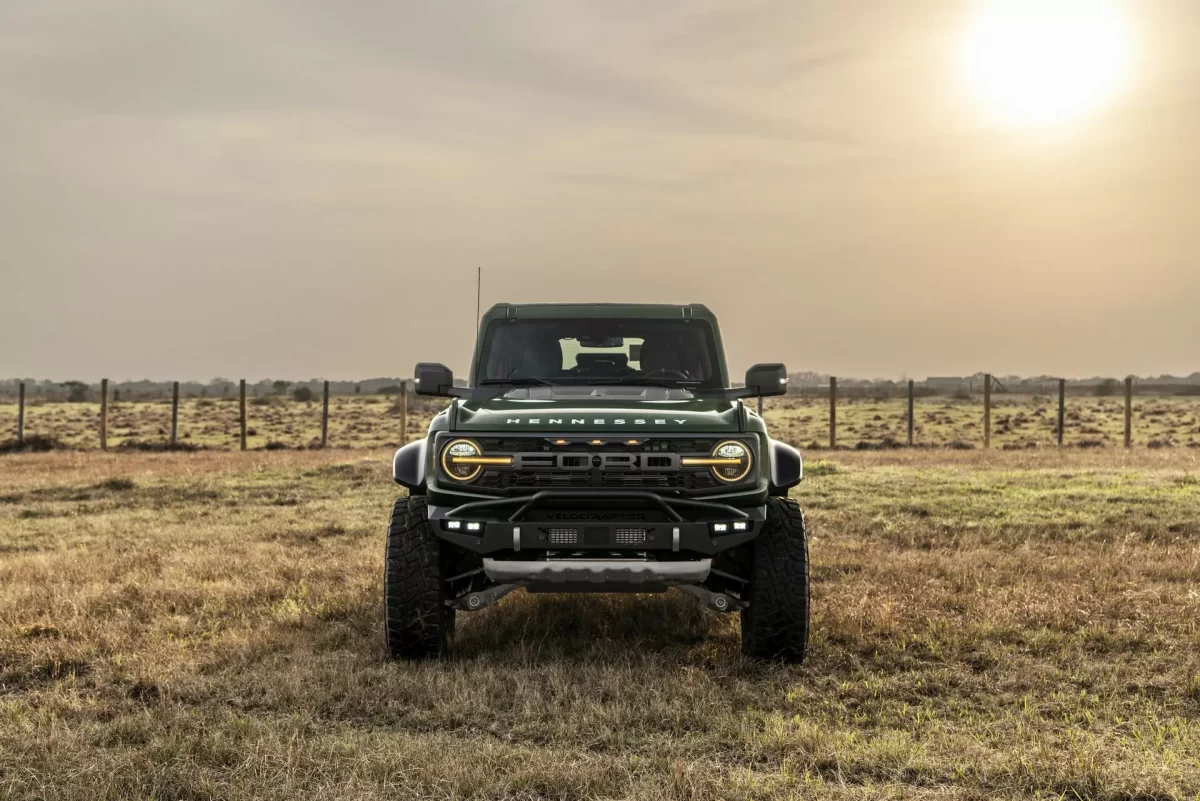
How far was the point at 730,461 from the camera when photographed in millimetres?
6078

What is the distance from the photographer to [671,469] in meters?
6.02

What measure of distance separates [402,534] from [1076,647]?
4342mm

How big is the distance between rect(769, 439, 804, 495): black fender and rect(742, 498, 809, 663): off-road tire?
13 centimetres

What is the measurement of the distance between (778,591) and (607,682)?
45.2 inches

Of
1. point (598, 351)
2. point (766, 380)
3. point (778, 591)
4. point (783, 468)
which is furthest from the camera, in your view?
point (598, 351)

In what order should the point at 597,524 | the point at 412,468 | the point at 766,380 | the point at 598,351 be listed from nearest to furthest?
the point at 597,524, the point at 412,468, the point at 766,380, the point at 598,351

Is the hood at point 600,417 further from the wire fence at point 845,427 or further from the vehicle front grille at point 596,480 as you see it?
the wire fence at point 845,427

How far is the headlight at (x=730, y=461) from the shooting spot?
6062mm

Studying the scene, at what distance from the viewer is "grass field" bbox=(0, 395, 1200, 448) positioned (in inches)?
1351

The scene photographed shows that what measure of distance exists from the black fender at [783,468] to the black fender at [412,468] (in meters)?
2.10

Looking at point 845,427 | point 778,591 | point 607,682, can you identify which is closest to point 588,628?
point 607,682

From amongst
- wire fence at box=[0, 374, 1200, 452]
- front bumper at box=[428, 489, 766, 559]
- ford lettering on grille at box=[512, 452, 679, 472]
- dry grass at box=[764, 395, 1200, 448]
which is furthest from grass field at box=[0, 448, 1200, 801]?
dry grass at box=[764, 395, 1200, 448]

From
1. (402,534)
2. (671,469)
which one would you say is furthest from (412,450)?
(671,469)

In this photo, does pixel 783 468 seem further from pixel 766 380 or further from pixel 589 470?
pixel 589 470
